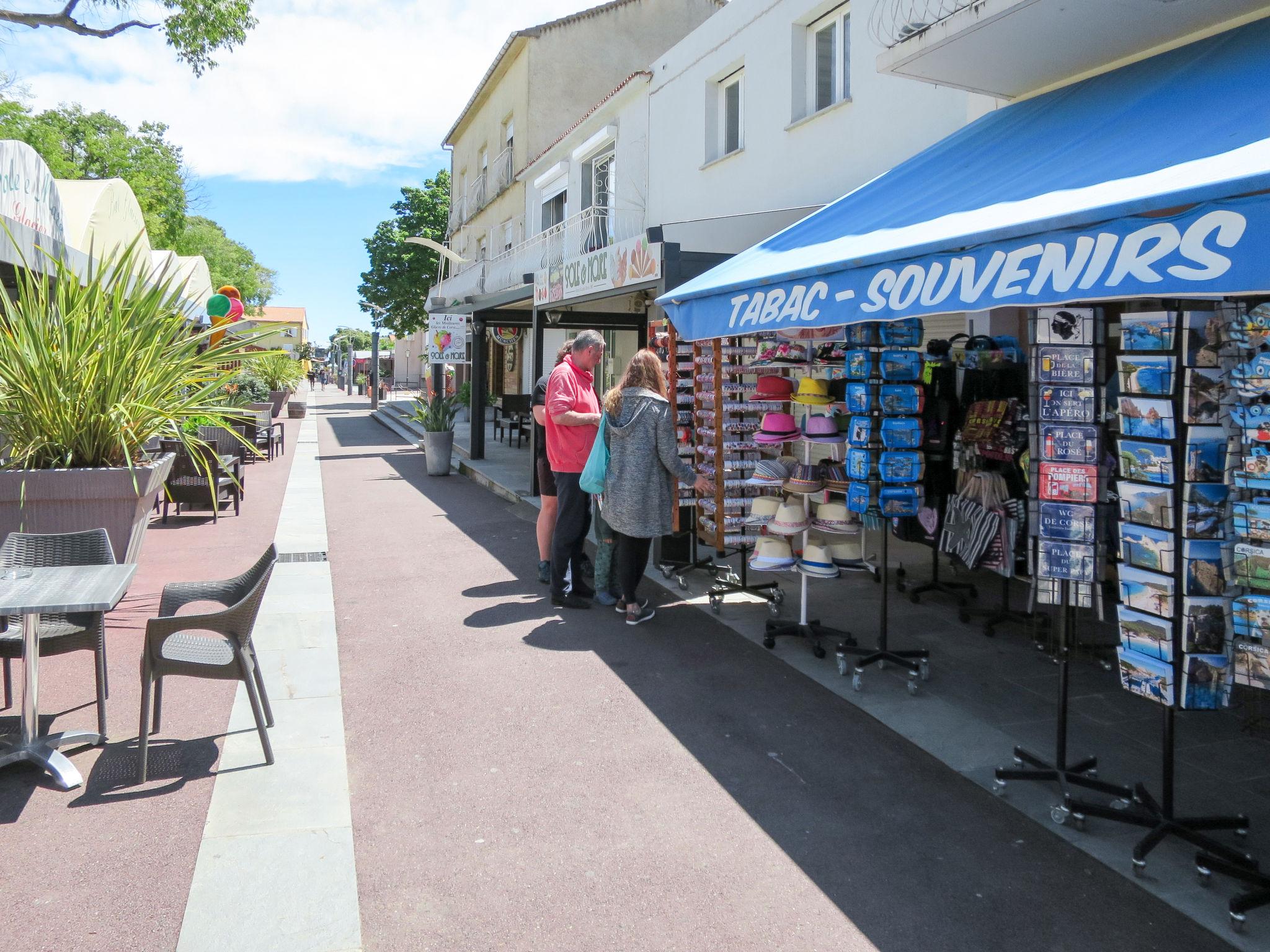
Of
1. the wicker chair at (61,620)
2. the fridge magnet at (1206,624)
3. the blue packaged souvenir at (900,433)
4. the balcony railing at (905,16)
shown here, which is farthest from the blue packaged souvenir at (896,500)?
the wicker chair at (61,620)

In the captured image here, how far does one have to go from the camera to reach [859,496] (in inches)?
203

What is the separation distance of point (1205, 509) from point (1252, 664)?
0.54 metres

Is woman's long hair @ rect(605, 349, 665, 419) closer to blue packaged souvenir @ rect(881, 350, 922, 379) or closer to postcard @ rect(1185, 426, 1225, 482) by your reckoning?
blue packaged souvenir @ rect(881, 350, 922, 379)

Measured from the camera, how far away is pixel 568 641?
231 inches

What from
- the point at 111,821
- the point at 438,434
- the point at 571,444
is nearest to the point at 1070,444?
the point at 571,444

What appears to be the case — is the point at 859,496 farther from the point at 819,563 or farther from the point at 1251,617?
the point at 1251,617

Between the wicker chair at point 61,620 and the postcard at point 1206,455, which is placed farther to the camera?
the wicker chair at point 61,620

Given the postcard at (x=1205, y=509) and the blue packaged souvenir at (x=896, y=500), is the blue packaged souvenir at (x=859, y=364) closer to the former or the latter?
the blue packaged souvenir at (x=896, y=500)

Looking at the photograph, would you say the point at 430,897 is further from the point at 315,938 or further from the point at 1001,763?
the point at 1001,763

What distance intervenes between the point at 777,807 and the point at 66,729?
3.22 metres

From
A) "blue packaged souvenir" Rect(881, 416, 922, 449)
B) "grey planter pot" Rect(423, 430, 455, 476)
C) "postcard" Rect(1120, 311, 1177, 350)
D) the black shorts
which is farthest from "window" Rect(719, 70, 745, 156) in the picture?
"postcard" Rect(1120, 311, 1177, 350)

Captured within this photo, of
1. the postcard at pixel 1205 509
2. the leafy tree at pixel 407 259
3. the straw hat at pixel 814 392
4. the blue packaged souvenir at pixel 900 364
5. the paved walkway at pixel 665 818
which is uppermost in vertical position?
the leafy tree at pixel 407 259

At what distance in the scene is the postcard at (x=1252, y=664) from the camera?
3.06 m

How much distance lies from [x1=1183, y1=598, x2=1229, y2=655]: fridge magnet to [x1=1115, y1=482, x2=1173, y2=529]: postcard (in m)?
0.29
